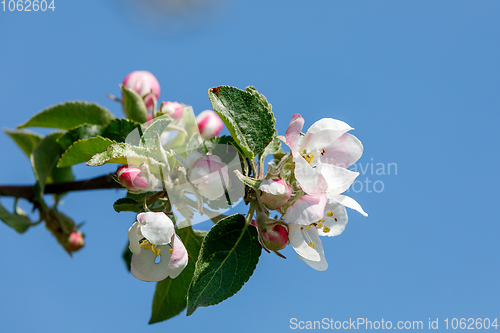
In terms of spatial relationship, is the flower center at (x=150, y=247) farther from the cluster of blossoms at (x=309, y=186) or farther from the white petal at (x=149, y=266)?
the cluster of blossoms at (x=309, y=186)

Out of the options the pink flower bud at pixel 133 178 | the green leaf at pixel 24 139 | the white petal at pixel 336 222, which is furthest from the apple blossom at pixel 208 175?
the green leaf at pixel 24 139

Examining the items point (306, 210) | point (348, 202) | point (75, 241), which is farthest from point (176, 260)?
point (75, 241)

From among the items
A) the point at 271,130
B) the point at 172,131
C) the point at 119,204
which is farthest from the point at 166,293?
the point at 271,130

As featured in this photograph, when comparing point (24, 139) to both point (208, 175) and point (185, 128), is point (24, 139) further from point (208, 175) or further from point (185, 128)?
point (208, 175)

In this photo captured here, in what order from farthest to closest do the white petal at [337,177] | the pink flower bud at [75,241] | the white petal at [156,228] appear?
the pink flower bud at [75,241], the white petal at [337,177], the white petal at [156,228]

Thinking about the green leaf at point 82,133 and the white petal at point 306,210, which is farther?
the green leaf at point 82,133

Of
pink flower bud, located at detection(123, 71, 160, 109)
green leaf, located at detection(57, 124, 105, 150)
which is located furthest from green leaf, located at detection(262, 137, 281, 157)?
pink flower bud, located at detection(123, 71, 160, 109)
